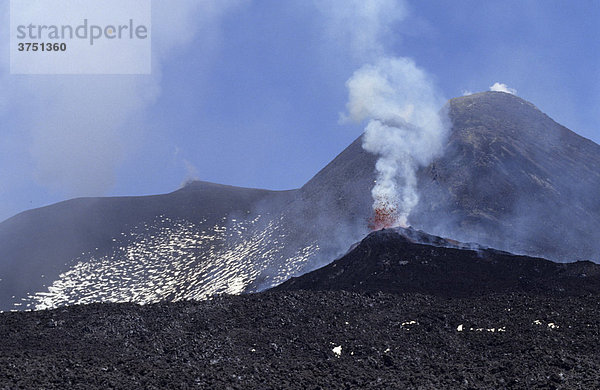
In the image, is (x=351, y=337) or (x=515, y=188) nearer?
(x=351, y=337)

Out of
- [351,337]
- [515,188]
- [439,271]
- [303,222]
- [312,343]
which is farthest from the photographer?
[303,222]

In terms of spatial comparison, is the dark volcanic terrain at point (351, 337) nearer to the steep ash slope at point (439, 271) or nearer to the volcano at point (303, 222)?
the steep ash slope at point (439, 271)

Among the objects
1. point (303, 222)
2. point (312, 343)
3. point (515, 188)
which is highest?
point (515, 188)

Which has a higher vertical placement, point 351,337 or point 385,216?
point 385,216

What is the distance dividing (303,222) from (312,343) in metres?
44.2

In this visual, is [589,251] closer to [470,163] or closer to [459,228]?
[459,228]

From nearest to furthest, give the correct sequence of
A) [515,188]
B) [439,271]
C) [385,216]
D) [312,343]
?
[312,343]
[439,271]
[385,216]
[515,188]

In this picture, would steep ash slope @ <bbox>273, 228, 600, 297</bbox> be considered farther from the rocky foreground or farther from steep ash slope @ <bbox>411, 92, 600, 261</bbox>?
steep ash slope @ <bbox>411, 92, 600, 261</bbox>

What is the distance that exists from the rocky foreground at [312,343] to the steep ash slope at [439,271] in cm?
233

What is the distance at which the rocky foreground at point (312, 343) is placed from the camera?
16844 millimetres

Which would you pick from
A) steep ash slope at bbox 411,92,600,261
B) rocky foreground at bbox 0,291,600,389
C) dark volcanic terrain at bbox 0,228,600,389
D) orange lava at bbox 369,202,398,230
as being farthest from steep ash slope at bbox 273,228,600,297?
steep ash slope at bbox 411,92,600,261

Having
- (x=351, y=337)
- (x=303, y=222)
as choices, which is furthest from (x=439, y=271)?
(x=303, y=222)

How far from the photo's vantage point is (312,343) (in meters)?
21.1

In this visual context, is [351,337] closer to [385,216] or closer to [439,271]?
[439,271]
